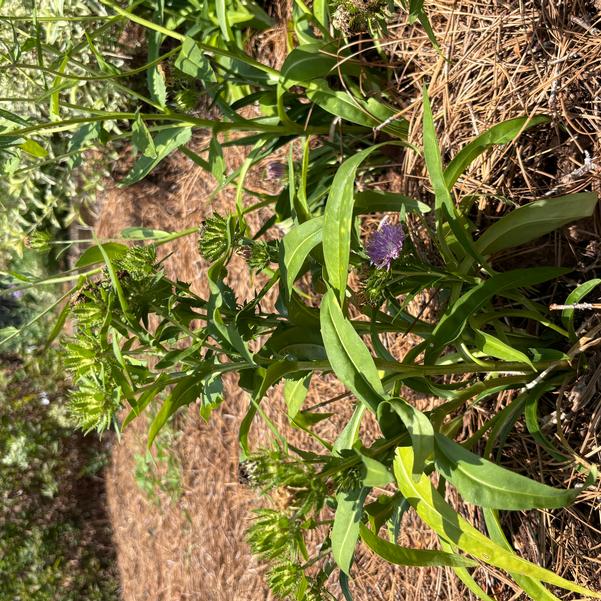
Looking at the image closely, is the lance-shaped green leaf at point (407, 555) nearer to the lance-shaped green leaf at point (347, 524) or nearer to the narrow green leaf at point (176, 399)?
the lance-shaped green leaf at point (347, 524)

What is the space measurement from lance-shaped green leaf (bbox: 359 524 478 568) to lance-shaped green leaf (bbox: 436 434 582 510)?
120 mm

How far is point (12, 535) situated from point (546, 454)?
3683 mm

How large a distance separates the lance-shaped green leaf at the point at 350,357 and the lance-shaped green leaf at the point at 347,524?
0.15m

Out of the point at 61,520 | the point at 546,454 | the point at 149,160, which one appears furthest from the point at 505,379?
the point at 61,520

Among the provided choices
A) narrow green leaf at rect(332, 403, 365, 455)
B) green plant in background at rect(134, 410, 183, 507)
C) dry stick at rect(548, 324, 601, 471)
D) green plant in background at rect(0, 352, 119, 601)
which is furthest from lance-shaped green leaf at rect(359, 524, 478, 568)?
green plant in background at rect(0, 352, 119, 601)

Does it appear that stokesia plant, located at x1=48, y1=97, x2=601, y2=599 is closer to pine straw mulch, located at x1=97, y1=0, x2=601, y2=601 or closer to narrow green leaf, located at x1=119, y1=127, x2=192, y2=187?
pine straw mulch, located at x1=97, y1=0, x2=601, y2=601

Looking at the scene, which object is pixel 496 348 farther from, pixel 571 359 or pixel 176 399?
pixel 176 399

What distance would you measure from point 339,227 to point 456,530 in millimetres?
487

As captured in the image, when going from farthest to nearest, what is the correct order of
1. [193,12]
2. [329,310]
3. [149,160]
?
[193,12], [149,160], [329,310]

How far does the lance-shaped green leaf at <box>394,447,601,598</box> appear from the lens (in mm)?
926

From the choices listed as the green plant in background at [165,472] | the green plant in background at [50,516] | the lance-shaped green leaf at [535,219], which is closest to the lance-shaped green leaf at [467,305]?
the lance-shaped green leaf at [535,219]

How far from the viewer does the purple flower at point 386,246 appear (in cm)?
104

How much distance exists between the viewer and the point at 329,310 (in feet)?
3.30

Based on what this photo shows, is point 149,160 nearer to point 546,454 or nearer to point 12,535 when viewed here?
point 546,454
